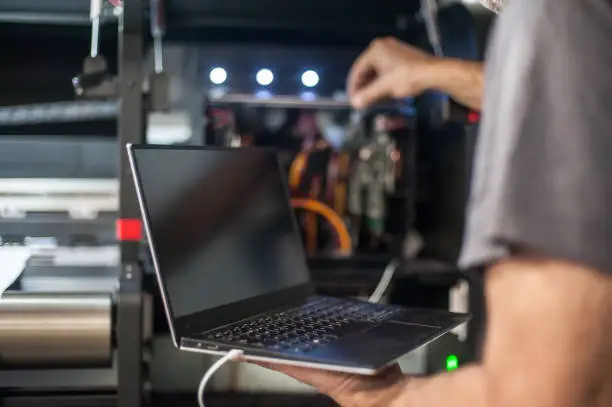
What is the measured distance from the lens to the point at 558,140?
0.49 m

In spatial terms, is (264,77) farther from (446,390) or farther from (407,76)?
(446,390)

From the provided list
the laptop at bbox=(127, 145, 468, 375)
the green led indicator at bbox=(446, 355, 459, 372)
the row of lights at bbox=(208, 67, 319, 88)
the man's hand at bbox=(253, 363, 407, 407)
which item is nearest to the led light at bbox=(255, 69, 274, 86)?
the row of lights at bbox=(208, 67, 319, 88)

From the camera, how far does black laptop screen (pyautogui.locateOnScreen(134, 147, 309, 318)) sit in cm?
85

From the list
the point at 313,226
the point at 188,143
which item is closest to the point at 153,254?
the point at 188,143

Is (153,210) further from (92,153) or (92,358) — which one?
(92,153)

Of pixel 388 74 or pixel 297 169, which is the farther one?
pixel 297 169

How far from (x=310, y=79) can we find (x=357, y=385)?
804 millimetres

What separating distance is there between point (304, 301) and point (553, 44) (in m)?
0.61

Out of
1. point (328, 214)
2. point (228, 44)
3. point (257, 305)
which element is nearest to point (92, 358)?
point (257, 305)

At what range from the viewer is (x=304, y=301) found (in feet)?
3.36

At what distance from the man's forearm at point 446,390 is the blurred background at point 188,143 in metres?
0.41

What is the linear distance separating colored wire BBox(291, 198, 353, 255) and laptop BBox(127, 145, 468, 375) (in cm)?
31

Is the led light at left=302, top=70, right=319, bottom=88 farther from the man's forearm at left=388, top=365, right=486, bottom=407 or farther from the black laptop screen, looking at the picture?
the man's forearm at left=388, top=365, right=486, bottom=407

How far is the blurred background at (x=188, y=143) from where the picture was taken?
0.95 m
